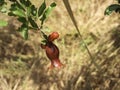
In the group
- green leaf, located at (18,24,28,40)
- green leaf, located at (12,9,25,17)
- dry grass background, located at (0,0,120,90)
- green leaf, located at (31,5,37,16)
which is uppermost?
green leaf, located at (12,9,25,17)

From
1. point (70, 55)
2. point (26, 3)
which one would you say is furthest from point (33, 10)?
point (70, 55)

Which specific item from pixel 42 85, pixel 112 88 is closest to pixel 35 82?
pixel 42 85

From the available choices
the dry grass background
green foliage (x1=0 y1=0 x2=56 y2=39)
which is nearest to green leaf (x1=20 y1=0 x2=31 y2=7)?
green foliage (x1=0 y1=0 x2=56 y2=39)

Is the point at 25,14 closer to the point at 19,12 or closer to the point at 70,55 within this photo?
the point at 19,12

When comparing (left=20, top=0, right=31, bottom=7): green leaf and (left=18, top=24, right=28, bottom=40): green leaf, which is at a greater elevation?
(left=20, top=0, right=31, bottom=7): green leaf

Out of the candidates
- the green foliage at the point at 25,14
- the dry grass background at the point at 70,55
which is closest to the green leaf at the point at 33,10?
the green foliage at the point at 25,14

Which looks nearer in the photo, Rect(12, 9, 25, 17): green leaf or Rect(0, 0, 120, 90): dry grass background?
Rect(12, 9, 25, 17): green leaf

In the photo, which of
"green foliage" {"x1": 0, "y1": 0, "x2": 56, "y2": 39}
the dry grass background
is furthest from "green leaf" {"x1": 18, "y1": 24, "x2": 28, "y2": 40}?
the dry grass background

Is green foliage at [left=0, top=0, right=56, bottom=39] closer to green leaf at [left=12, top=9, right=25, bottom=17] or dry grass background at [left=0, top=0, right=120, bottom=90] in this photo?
green leaf at [left=12, top=9, right=25, bottom=17]

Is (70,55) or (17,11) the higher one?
(17,11)
